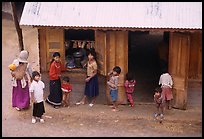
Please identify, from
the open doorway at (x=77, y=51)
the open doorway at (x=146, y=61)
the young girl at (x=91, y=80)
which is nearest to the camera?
the young girl at (x=91, y=80)

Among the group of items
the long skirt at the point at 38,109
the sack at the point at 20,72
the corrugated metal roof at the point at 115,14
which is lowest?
the long skirt at the point at 38,109

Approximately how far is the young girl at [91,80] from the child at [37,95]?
1.19m

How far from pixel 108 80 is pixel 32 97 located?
1796 millimetres

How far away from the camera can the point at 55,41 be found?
11445mm

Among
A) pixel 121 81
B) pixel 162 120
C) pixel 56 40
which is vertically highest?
pixel 56 40

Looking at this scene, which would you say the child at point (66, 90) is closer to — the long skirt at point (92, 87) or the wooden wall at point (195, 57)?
the long skirt at point (92, 87)

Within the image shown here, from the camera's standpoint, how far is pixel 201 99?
11648 mm

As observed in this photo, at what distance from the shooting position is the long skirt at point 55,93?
445 inches

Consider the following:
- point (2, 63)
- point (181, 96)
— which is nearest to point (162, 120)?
point (181, 96)

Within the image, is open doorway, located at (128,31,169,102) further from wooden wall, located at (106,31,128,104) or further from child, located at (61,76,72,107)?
child, located at (61,76,72,107)

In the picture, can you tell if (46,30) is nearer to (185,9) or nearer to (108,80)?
(108,80)

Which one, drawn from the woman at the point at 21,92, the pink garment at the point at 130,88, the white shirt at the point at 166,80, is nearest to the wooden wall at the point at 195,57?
the white shirt at the point at 166,80

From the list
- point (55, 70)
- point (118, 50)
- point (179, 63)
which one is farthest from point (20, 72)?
point (179, 63)

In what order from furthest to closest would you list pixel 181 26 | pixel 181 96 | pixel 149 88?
1. pixel 149 88
2. pixel 181 96
3. pixel 181 26
